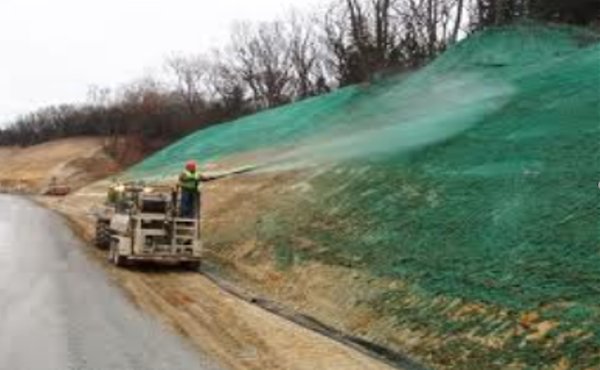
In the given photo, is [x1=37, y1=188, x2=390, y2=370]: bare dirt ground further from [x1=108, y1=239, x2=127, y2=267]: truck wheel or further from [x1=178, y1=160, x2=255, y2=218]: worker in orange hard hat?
[x1=178, y1=160, x2=255, y2=218]: worker in orange hard hat

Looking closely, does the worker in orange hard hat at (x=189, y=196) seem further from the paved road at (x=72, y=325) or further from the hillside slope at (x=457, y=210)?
the paved road at (x=72, y=325)

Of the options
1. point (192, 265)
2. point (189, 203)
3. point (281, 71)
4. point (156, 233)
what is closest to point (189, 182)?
point (189, 203)

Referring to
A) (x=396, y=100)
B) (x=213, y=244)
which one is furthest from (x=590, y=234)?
(x=396, y=100)

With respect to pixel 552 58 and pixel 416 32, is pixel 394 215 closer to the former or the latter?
pixel 552 58

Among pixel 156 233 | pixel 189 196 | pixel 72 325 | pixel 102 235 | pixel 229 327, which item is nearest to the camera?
pixel 72 325

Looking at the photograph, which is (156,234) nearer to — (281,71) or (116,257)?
(116,257)

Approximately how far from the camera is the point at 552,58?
2423cm

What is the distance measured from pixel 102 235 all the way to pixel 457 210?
11624 millimetres

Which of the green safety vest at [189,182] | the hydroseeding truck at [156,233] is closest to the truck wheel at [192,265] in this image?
the hydroseeding truck at [156,233]

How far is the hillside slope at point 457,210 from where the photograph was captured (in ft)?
39.5

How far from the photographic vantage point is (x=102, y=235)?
24.6 metres

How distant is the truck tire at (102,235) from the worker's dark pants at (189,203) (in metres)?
3.76

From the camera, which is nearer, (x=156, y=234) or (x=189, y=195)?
(x=156, y=234)

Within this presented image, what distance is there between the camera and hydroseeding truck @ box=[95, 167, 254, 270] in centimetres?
1994
